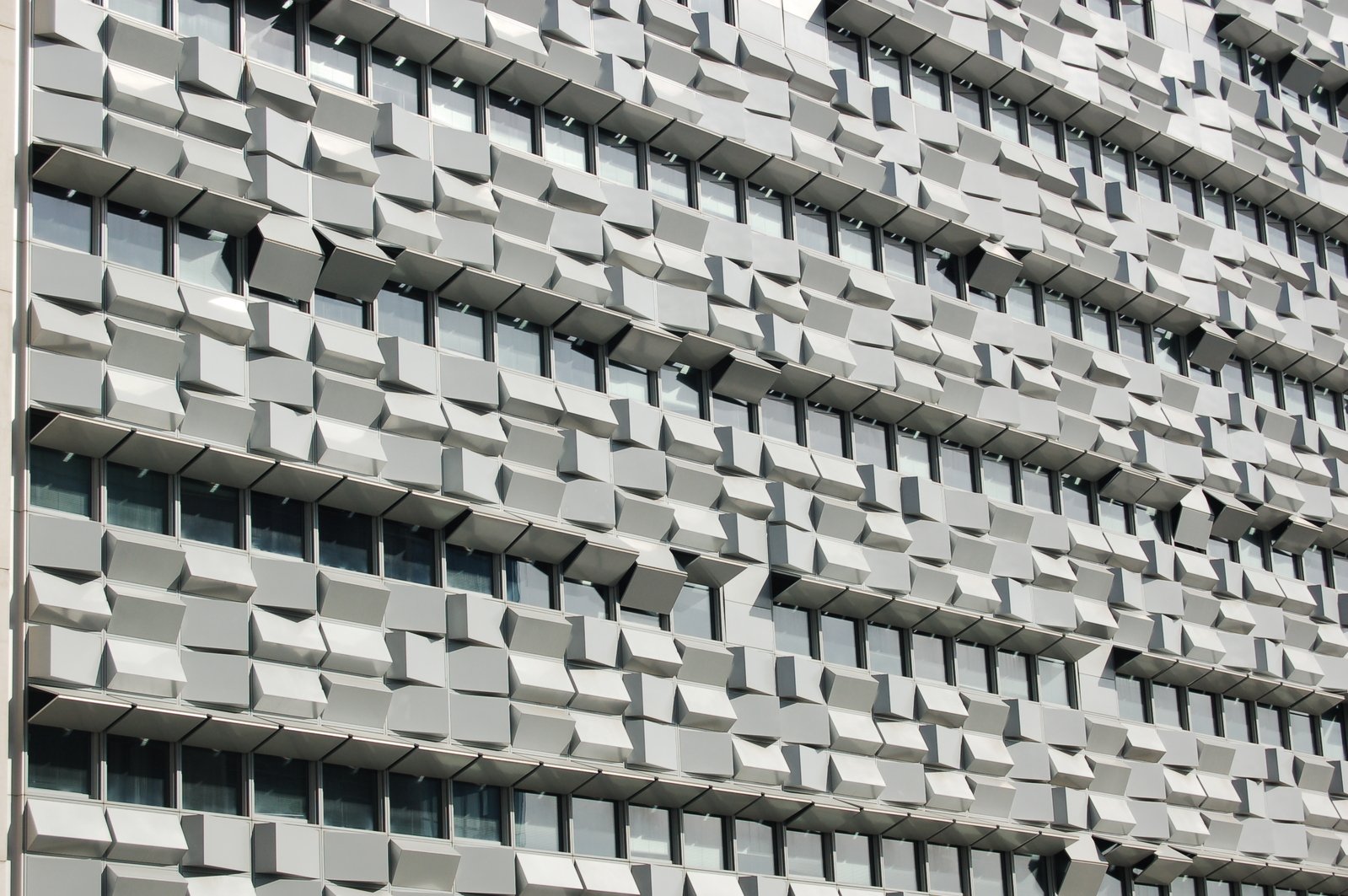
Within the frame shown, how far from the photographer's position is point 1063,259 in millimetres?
51219

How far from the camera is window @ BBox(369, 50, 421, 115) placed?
4025 centimetres

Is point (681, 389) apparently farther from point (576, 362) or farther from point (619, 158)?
point (619, 158)

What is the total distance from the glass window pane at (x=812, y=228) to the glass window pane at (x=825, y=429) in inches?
142

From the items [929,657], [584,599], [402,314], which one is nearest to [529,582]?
[584,599]

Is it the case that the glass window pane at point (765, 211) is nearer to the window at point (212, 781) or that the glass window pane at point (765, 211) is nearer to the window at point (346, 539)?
the window at point (346, 539)

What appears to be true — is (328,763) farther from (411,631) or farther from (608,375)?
(608,375)

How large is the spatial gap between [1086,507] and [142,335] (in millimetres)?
24757

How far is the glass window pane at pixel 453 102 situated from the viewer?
4106 cm

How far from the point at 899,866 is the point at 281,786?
14397 millimetres

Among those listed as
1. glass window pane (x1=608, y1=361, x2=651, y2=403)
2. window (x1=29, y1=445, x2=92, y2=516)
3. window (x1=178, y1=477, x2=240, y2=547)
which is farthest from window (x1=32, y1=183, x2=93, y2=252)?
glass window pane (x1=608, y1=361, x2=651, y2=403)

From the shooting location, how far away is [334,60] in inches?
1564

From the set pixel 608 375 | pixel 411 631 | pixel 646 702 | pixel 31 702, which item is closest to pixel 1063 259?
pixel 608 375

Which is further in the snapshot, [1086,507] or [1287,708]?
[1287,708]

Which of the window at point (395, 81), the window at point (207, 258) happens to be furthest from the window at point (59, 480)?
the window at point (395, 81)
